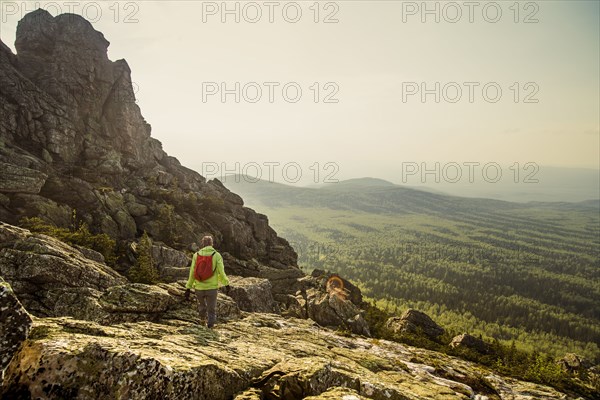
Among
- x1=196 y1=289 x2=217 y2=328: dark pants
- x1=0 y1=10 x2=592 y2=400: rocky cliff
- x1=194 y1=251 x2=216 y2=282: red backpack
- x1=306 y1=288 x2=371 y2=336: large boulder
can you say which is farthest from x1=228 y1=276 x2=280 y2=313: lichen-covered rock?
x1=194 y1=251 x2=216 y2=282: red backpack

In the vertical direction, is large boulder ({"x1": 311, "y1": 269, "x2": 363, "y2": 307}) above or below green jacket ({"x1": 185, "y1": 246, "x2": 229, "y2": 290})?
below

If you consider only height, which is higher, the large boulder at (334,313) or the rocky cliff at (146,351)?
the rocky cliff at (146,351)

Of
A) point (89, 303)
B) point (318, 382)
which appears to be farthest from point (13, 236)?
point (318, 382)

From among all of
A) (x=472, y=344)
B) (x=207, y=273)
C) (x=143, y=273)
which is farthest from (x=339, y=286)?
(x=207, y=273)

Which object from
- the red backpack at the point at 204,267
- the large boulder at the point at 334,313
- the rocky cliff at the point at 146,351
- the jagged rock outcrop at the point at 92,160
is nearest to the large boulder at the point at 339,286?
the jagged rock outcrop at the point at 92,160

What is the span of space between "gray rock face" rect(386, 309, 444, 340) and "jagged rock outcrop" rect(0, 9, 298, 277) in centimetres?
2053

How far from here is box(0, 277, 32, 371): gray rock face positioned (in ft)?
23.9

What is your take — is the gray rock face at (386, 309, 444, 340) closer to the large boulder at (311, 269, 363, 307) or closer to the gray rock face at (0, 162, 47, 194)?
the large boulder at (311, 269, 363, 307)

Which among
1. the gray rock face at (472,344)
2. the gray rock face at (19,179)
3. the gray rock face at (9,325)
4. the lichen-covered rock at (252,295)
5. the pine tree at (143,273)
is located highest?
the gray rock face at (19,179)

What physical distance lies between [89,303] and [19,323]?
11.9 meters

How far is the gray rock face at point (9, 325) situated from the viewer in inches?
286

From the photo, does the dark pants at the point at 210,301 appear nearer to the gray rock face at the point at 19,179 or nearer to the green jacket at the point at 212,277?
the green jacket at the point at 212,277

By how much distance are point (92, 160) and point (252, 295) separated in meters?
38.5

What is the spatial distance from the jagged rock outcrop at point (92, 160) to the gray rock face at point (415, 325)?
67.4ft
